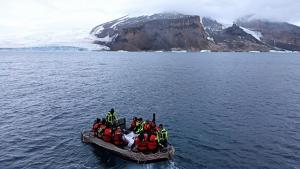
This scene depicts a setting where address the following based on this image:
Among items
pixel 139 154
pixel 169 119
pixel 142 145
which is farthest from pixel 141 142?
pixel 169 119

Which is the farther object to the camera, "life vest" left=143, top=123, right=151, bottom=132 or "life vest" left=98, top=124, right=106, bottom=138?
"life vest" left=98, top=124, right=106, bottom=138

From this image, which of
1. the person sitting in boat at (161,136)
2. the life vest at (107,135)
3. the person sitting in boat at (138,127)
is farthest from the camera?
the person sitting in boat at (138,127)

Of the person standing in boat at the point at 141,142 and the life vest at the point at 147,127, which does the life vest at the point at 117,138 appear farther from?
the life vest at the point at 147,127

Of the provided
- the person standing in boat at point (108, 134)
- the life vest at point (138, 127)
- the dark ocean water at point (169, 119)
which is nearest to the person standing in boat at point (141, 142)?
the dark ocean water at point (169, 119)

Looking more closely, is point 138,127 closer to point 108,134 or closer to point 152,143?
point 108,134

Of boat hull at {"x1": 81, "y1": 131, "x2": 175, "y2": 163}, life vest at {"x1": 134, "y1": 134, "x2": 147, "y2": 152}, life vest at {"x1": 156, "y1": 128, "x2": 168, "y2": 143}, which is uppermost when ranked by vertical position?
life vest at {"x1": 156, "y1": 128, "x2": 168, "y2": 143}

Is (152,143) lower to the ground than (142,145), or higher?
higher

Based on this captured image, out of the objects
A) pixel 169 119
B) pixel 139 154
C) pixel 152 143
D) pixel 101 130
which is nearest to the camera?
pixel 139 154

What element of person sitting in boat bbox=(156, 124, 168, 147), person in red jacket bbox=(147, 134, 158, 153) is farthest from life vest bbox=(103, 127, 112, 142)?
person sitting in boat bbox=(156, 124, 168, 147)

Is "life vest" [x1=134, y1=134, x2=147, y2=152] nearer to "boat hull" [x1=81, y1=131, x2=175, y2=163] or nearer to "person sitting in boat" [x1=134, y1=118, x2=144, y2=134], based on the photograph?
"boat hull" [x1=81, y1=131, x2=175, y2=163]

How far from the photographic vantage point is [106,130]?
116 feet

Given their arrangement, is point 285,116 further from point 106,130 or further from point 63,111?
point 63,111

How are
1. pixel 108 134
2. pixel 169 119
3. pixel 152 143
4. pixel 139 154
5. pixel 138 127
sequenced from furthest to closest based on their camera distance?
pixel 169 119 < pixel 138 127 < pixel 108 134 < pixel 152 143 < pixel 139 154

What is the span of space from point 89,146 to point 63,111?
1749 centimetres
